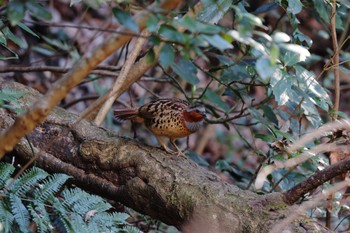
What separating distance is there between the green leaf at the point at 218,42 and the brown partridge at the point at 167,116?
1.96 meters

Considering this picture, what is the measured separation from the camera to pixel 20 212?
8.07 ft

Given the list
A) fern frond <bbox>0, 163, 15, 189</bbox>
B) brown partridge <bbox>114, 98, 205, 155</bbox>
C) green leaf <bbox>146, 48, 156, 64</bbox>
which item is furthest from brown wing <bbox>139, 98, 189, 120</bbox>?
green leaf <bbox>146, 48, 156, 64</bbox>

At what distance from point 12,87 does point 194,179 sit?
1.17 meters

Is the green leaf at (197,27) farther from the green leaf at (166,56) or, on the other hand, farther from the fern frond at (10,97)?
the fern frond at (10,97)

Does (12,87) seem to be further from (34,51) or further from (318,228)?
(34,51)

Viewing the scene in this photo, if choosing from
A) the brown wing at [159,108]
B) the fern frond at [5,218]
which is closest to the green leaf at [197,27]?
the fern frond at [5,218]

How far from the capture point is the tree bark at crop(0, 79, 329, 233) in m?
2.53

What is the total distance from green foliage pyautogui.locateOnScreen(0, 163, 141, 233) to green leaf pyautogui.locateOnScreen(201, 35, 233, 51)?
1165 millimetres

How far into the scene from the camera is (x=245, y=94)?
12.5 feet

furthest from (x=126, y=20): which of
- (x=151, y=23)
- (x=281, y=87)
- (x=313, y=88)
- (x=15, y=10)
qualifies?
(x=313, y=88)

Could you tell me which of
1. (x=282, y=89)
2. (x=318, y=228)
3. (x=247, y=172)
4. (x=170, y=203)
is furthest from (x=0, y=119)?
(x=247, y=172)

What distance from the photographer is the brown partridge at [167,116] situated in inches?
142

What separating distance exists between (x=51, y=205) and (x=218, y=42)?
4.48ft

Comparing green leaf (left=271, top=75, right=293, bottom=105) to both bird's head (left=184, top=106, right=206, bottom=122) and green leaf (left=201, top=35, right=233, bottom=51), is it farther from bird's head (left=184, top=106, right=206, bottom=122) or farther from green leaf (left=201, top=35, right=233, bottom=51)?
green leaf (left=201, top=35, right=233, bottom=51)
